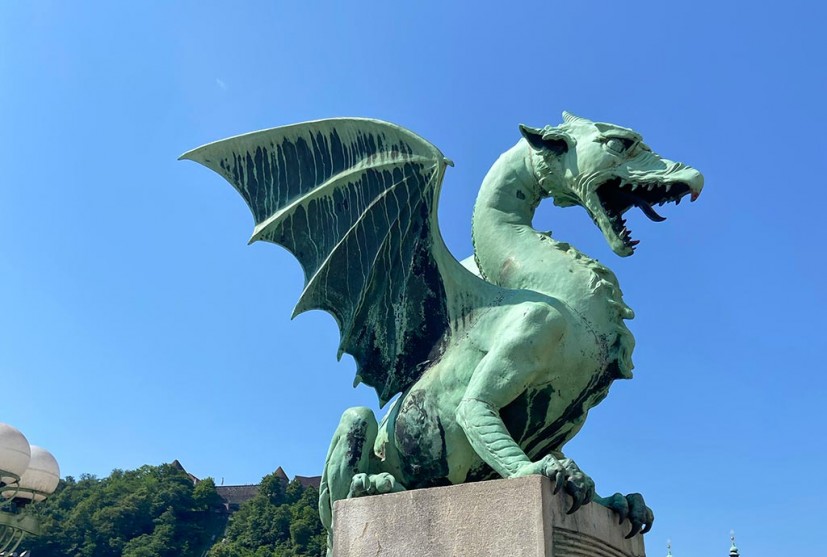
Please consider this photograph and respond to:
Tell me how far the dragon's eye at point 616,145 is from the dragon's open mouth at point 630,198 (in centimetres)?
20

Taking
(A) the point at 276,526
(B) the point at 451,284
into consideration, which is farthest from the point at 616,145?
(A) the point at 276,526

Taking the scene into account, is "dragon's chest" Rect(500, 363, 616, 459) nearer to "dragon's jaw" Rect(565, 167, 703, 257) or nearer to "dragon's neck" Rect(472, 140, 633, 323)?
"dragon's neck" Rect(472, 140, 633, 323)

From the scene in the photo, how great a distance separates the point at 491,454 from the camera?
465 cm

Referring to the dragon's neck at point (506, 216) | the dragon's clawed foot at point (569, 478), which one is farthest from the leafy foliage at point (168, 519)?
the dragon's clawed foot at point (569, 478)

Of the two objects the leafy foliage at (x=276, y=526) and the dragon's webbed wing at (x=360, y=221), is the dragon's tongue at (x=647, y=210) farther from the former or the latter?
the leafy foliage at (x=276, y=526)

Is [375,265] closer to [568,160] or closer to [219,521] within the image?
[568,160]

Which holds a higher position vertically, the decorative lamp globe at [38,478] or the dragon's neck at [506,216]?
the decorative lamp globe at [38,478]

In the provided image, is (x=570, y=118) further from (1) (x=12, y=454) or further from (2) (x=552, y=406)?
(1) (x=12, y=454)

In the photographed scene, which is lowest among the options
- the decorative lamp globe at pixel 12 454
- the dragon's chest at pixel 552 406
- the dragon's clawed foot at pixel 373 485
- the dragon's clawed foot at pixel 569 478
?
the dragon's clawed foot at pixel 569 478

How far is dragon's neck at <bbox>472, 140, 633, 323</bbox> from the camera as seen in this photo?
5285mm

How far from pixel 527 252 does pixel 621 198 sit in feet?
2.48

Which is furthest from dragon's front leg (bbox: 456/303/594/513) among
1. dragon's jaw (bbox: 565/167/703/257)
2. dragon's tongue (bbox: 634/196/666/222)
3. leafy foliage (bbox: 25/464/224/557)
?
leafy foliage (bbox: 25/464/224/557)

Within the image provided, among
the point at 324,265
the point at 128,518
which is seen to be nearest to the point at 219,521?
the point at 128,518

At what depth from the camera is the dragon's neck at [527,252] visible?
529 centimetres
